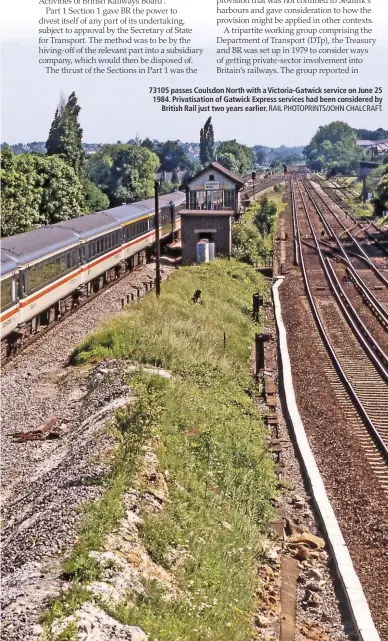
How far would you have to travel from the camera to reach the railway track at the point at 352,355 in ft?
52.2

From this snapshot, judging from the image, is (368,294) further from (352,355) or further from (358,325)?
(352,355)

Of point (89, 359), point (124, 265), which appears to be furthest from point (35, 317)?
point (124, 265)

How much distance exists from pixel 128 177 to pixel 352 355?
54952 mm

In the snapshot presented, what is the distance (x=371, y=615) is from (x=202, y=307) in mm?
16188

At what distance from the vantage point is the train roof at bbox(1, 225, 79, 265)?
20.8 metres

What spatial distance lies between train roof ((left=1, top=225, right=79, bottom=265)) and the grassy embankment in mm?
2809

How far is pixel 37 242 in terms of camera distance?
74.7 feet

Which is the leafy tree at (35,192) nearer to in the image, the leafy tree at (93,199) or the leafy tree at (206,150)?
the leafy tree at (93,199)

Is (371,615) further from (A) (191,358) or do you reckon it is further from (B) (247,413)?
(A) (191,358)

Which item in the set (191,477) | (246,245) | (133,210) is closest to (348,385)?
(191,477)

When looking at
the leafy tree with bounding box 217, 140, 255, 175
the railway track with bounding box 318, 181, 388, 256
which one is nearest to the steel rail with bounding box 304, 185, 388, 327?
the railway track with bounding box 318, 181, 388, 256

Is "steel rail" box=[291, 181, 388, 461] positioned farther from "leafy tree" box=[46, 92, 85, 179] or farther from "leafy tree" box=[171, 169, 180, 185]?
"leafy tree" box=[171, 169, 180, 185]

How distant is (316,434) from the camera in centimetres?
1595

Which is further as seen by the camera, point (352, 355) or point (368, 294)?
point (368, 294)
